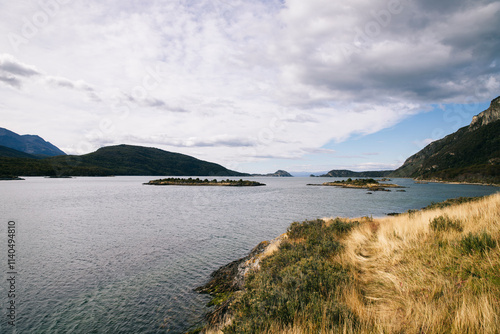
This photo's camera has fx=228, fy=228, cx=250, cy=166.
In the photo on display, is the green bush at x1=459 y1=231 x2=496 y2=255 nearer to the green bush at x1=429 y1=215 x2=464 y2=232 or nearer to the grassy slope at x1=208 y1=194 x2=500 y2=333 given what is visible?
the grassy slope at x1=208 y1=194 x2=500 y2=333

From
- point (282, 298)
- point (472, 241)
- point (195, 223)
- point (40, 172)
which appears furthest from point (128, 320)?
point (40, 172)

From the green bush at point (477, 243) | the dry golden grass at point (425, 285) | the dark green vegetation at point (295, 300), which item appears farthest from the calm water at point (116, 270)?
the green bush at point (477, 243)

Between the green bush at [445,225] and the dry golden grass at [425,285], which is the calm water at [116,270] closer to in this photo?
the dry golden grass at [425,285]

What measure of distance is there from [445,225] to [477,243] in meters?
2.90

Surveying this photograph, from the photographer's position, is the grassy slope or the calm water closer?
the grassy slope

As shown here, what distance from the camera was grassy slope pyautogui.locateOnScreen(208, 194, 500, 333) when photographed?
12.8ft

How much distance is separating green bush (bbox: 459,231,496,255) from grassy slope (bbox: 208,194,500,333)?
21mm

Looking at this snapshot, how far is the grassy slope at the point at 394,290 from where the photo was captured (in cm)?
389

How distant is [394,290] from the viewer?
5.57 metres

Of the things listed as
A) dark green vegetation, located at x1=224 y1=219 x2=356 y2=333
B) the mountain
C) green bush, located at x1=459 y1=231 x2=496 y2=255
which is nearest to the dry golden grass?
green bush, located at x1=459 y1=231 x2=496 y2=255

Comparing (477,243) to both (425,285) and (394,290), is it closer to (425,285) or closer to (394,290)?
(425,285)

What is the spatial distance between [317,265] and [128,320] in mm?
7941

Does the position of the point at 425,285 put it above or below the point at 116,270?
above

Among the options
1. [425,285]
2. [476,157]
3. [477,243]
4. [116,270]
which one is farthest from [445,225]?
[476,157]
